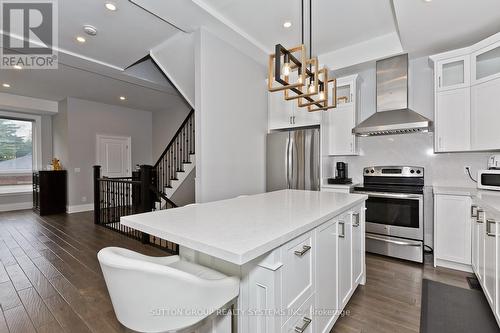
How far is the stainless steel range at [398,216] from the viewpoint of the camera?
2865mm

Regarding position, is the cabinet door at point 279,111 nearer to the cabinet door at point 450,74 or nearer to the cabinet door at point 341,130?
the cabinet door at point 341,130

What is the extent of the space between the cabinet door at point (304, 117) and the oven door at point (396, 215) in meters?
1.33

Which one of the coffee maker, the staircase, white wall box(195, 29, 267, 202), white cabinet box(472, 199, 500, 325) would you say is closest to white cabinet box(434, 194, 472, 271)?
white cabinet box(472, 199, 500, 325)

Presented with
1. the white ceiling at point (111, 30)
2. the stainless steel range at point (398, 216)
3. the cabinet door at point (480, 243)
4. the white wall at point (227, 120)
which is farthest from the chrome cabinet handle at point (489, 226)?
the white ceiling at point (111, 30)

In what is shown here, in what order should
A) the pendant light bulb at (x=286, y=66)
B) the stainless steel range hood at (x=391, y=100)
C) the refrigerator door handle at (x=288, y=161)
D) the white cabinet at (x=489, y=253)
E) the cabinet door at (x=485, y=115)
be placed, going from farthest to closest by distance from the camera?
1. the refrigerator door handle at (x=288, y=161)
2. the stainless steel range hood at (x=391, y=100)
3. the cabinet door at (x=485, y=115)
4. the pendant light bulb at (x=286, y=66)
5. the white cabinet at (x=489, y=253)

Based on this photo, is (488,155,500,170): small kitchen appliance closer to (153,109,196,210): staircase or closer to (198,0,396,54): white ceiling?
(198,0,396,54): white ceiling

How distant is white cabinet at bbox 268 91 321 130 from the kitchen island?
7.03 ft

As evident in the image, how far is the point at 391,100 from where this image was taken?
335 cm

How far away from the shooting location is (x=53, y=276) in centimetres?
258

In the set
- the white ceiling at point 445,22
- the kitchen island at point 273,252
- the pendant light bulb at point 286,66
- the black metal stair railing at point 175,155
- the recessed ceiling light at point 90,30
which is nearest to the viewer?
the kitchen island at point 273,252

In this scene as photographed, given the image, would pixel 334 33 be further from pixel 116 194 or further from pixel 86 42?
pixel 116 194

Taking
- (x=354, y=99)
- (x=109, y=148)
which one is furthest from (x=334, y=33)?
(x=109, y=148)

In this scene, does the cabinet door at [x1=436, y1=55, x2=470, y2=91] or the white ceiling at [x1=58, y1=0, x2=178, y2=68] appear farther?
the cabinet door at [x1=436, y1=55, x2=470, y2=91]

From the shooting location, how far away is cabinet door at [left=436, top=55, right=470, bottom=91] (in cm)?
282
